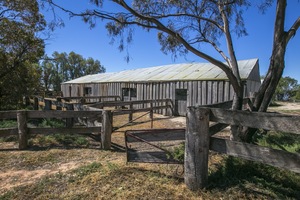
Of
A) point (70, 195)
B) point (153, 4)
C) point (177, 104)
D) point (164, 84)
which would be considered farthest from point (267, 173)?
point (164, 84)

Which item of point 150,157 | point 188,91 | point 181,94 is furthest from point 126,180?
point 181,94

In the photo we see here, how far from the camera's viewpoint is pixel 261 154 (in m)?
2.52

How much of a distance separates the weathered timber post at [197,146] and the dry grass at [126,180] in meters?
0.17

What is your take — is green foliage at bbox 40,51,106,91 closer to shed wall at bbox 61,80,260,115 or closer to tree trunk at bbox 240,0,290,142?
shed wall at bbox 61,80,260,115

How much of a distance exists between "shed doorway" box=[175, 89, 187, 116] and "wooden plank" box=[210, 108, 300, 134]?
10.4 meters

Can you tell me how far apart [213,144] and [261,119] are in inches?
30.3

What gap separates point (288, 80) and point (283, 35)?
2138 inches

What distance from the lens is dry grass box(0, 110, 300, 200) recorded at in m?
2.85

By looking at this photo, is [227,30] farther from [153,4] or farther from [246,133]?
[246,133]

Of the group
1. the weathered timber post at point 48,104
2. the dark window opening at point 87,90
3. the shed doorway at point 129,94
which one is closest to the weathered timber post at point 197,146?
the weathered timber post at point 48,104

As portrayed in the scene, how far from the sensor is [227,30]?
5.95 m

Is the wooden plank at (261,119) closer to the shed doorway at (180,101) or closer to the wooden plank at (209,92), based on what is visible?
the wooden plank at (209,92)

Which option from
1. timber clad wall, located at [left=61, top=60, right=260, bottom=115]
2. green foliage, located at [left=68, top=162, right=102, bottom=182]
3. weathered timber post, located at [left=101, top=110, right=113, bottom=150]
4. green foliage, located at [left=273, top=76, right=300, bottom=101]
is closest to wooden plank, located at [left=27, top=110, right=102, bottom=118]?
weathered timber post, located at [left=101, top=110, right=113, bottom=150]

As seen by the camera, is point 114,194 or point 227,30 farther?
point 227,30
